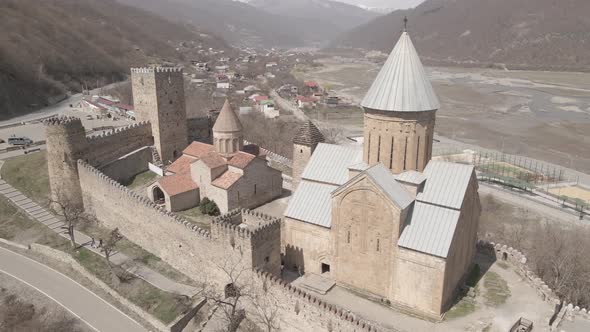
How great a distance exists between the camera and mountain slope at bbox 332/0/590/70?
455 ft

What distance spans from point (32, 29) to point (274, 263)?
81.8 metres

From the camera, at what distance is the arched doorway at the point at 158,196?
2844 centimetres

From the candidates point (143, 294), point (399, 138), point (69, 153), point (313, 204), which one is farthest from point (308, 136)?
point (69, 153)

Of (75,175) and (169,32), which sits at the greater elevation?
(169,32)

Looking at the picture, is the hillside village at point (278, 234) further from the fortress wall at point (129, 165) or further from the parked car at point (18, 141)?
the parked car at point (18, 141)

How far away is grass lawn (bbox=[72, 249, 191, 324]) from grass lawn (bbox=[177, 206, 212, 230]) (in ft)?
16.7

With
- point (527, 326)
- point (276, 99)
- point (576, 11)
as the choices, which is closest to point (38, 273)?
point (527, 326)

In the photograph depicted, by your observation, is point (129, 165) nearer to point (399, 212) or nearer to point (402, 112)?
point (402, 112)

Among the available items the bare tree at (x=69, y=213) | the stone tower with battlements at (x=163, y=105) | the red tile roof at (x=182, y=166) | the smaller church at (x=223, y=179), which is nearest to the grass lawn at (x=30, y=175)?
the bare tree at (x=69, y=213)

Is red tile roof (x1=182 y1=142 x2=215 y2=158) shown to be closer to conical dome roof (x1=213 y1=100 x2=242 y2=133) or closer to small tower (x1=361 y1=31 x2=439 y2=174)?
conical dome roof (x1=213 y1=100 x2=242 y2=133)

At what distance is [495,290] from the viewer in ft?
66.1

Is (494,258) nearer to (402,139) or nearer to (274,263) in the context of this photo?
(402,139)

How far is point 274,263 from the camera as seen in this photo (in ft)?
67.1

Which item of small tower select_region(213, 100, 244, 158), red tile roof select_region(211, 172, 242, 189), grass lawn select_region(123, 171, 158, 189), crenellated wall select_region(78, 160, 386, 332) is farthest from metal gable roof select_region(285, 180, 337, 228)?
grass lawn select_region(123, 171, 158, 189)
